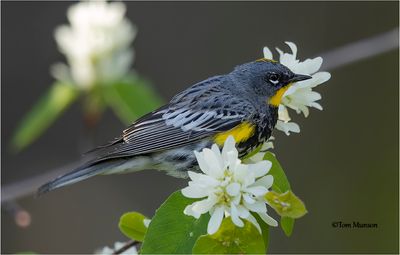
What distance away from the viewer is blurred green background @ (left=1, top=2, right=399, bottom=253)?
933 centimetres

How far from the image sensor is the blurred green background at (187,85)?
30.6ft

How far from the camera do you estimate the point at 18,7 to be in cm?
988

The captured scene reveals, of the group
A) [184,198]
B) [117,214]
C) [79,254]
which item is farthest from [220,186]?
[117,214]

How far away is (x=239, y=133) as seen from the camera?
3896mm

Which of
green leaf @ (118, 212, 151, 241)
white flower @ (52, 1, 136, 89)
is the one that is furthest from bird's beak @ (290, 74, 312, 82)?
white flower @ (52, 1, 136, 89)

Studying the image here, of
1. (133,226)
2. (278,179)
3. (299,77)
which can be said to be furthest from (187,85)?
(278,179)

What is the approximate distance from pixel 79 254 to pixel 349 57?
15.8ft

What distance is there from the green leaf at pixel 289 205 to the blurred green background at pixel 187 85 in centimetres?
642

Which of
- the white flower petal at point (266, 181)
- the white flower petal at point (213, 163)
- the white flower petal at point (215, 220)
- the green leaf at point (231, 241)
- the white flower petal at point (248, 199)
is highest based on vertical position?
the white flower petal at point (213, 163)

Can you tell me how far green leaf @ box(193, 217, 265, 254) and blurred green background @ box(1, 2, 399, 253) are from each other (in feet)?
20.7

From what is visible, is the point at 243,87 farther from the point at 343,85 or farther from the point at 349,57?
the point at 343,85

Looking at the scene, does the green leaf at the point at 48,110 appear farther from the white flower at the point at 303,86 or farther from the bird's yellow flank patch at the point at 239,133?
the white flower at the point at 303,86

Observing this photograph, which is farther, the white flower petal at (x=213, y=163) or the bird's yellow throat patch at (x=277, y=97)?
the bird's yellow throat patch at (x=277, y=97)

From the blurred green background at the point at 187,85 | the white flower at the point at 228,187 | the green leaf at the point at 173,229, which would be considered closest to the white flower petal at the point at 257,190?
the white flower at the point at 228,187
